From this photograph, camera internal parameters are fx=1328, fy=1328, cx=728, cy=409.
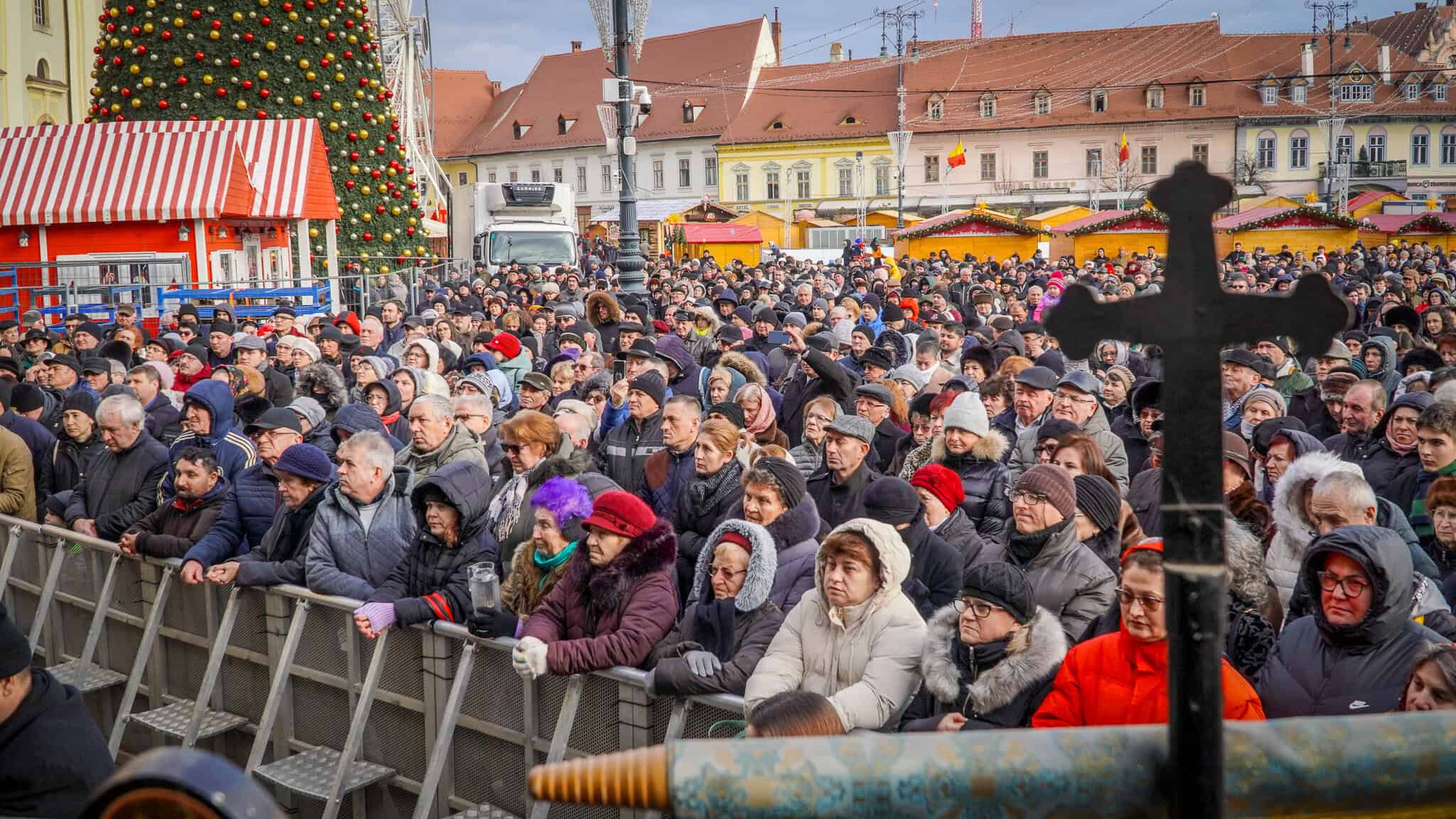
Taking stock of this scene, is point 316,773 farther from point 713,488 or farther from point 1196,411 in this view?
point 1196,411

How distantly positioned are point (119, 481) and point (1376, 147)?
70520 mm

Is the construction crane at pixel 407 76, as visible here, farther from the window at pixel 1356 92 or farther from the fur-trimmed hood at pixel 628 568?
the window at pixel 1356 92

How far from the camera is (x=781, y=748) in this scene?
108 centimetres

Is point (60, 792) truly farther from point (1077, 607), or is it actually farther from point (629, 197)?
point (629, 197)

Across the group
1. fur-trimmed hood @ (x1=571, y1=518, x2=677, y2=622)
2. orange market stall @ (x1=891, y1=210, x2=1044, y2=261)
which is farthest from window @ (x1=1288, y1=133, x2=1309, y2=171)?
fur-trimmed hood @ (x1=571, y1=518, x2=677, y2=622)

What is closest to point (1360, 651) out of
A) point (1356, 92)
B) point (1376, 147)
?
point (1356, 92)

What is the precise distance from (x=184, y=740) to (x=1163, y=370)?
20.5 ft

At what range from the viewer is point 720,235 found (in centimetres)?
4169

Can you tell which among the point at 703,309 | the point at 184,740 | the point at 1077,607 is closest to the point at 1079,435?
the point at 1077,607

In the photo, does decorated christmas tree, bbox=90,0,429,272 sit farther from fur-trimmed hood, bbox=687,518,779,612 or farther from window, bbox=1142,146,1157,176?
window, bbox=1142,146,1157,176

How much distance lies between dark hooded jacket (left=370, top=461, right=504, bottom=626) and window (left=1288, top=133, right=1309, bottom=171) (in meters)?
68.4

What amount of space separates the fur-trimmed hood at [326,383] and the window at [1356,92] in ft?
221

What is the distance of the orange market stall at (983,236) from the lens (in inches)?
1495

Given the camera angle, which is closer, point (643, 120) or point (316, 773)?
point (316, 773)
